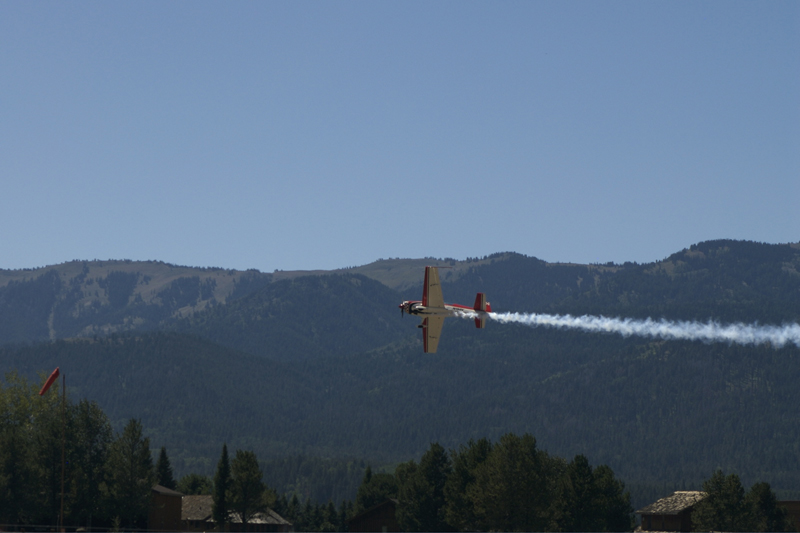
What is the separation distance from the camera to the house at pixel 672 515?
15350 centimetres

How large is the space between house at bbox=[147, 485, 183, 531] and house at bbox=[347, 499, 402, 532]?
43.6m

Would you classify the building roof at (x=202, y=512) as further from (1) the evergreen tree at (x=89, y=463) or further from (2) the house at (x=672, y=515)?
(2) the house at (x=672, y=515)

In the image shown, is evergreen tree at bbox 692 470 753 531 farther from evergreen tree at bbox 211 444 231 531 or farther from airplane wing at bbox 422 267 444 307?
evergreen tree at bbox 211 444 231 531

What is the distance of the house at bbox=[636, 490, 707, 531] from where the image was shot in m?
154

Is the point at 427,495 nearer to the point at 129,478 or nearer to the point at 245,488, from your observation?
the point at 245,488

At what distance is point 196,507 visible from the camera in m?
184

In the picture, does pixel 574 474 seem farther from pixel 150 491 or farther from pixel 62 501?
pixel 62 501

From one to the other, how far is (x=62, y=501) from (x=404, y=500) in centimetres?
5183

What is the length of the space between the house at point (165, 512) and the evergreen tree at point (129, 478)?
756 cm

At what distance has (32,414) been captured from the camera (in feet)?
509

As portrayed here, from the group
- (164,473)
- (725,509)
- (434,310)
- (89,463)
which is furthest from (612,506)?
(164,473)

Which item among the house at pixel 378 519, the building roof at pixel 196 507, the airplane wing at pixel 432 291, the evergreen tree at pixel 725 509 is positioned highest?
the airplane wing at pixel 432 291

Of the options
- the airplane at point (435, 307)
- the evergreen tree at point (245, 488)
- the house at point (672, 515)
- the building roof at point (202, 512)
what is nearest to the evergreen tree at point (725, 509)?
the house at point (672, 515)

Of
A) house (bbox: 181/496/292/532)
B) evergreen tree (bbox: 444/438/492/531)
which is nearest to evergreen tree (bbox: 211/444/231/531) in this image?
house (bbox: 181/496/292/532)
